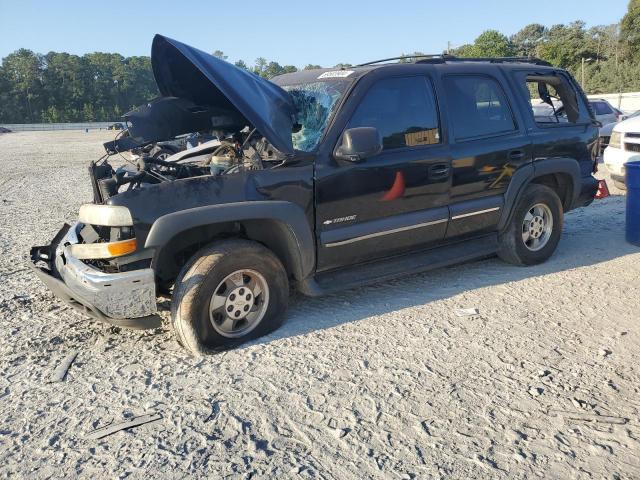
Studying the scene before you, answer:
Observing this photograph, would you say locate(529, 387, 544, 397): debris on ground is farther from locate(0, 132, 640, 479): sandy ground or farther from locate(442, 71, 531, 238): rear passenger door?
locate(442, 71, 531, 238): rear passenger door

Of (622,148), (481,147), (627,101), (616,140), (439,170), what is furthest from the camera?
(627,101)

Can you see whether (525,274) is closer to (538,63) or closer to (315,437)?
(538,63)

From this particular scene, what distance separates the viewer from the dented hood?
139 inches

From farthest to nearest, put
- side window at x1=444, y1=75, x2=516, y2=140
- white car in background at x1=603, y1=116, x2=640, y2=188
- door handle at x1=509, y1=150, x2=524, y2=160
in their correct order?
white car in background at x1=603, y1=116, x2=640, y2=188 < door handle at x1=509, y1=150, x2=524, y2=160 < side window at x1=444, y1=75, x2=516, y2=140

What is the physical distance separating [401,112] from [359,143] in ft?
2.57

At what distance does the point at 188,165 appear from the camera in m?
4.21

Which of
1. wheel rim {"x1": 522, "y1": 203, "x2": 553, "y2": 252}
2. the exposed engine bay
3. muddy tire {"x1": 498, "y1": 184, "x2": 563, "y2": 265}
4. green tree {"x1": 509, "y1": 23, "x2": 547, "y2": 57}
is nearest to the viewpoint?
the exposed engine bay

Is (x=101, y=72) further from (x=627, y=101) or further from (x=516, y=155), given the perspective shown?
(x=516, y=155)

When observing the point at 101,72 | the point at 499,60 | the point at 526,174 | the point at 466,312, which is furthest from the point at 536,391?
the point at 101,72

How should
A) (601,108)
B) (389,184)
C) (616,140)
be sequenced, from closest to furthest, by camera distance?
(389,184) → (616,140) → (601,108)

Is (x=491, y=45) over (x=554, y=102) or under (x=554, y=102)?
over

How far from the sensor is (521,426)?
270 cm

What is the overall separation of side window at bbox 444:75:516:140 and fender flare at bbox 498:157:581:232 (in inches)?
16.9

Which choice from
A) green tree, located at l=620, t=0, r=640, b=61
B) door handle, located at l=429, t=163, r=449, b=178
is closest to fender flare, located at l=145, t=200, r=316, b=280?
door handle, located at l=429, t=163, r=449, b=178
